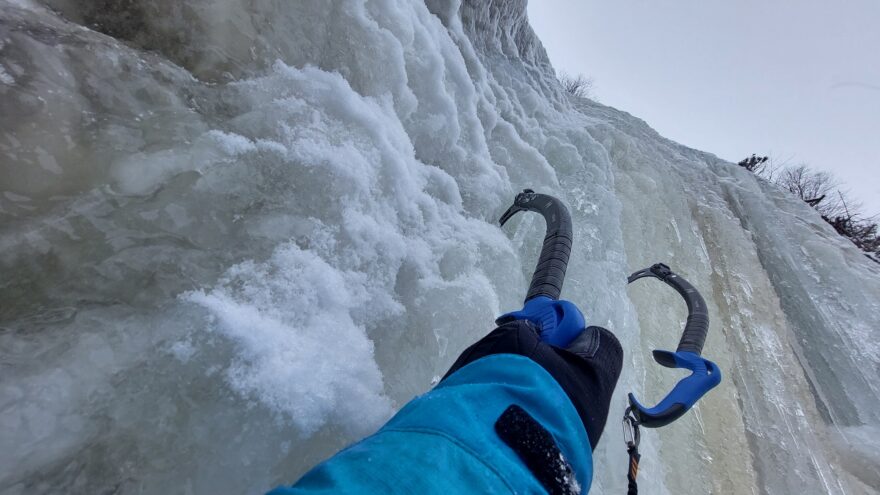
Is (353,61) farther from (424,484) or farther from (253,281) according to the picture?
(424,484)

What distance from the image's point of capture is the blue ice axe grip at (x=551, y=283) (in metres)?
1.25

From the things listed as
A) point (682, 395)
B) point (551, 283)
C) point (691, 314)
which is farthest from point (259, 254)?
point (691, 314)

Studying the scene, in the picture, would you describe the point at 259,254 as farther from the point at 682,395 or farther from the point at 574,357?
the point at 682,395

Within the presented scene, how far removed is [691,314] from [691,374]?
1.60 feet

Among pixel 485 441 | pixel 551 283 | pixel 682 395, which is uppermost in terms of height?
pixel 485 441

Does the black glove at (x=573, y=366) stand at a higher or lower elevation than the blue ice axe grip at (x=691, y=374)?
higher

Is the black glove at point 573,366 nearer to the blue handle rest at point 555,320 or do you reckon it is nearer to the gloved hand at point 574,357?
the gloved hand at point 574,357

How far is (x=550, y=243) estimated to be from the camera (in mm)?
1746

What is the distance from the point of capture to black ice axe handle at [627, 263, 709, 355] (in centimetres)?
188

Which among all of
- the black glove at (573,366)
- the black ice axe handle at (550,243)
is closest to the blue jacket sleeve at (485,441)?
the black glove at (573,366)

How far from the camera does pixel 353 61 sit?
5.16 ft

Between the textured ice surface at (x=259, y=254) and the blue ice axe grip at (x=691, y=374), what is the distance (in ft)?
0.99

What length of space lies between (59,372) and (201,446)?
27 cm

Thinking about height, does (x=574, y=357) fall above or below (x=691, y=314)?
above
